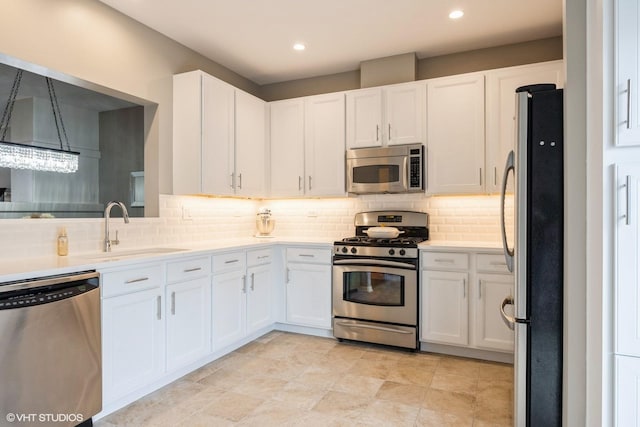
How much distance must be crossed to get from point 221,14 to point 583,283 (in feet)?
9.97

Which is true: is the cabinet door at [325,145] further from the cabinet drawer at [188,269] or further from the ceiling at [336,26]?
the cabinet drawer at [188,269]

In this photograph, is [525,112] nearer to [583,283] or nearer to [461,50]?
[583,283]

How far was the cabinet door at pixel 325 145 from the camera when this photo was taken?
13.0 feet

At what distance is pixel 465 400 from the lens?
2.48 m

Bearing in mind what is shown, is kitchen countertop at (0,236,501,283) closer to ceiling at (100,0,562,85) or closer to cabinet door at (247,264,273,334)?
cabinet door at (247,264,273,334)

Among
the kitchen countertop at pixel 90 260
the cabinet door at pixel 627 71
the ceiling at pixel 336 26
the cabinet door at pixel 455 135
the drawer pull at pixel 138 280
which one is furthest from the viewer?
the cabinet door at pixel 455 135

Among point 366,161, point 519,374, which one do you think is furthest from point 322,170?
point 519,374

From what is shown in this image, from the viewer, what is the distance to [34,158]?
3656mm

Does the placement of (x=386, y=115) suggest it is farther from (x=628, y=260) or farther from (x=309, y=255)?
(x=628, y=260)

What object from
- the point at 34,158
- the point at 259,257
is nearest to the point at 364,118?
the point at 259,257

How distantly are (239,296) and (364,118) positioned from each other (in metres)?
2.09

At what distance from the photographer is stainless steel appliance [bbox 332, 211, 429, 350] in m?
3.31

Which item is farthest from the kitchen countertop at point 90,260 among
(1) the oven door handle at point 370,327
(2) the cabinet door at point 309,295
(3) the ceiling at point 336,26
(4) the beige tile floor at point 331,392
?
(3) the ceiling at point 336,26

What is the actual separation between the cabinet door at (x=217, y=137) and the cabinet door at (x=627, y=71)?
2.90m
